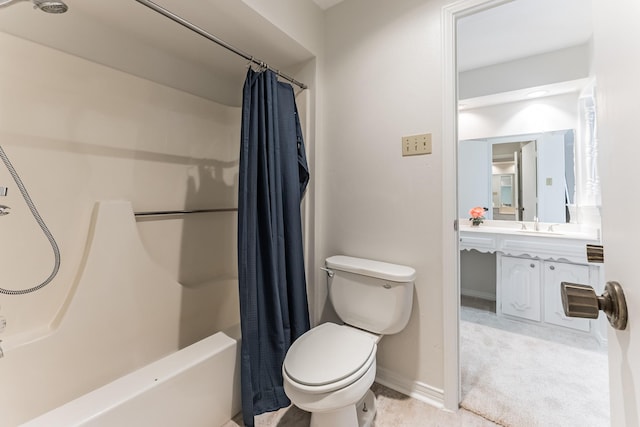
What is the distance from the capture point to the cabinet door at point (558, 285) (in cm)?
218

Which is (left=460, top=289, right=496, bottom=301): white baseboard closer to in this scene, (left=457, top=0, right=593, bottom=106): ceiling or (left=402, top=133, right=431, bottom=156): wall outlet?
(left=457, top=0, right=593, bottom=106): ceiling

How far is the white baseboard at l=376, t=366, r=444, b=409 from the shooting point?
1.45m

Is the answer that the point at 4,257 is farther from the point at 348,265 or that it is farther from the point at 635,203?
the point at 635,203

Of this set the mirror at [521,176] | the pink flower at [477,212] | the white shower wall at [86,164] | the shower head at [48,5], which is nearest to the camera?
the shower head at [48,5]

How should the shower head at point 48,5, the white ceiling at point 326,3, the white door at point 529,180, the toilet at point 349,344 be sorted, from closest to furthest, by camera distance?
→ 1. the shower head at point 48,5
2. the toilet at point 349,344
3. the white ceiling at point 326,3
4. the white door at point 529,180

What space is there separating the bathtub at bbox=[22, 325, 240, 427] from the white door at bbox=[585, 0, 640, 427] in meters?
1.34

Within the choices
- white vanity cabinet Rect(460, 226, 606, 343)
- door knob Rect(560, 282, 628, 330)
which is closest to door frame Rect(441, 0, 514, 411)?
door knob Rect(560, 282, 628, 330)

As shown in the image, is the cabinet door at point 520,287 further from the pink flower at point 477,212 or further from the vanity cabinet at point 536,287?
the pink flower at point 477,212

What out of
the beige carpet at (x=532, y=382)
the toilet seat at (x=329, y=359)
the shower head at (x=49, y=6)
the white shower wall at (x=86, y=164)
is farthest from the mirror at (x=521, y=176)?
the shower head at (x=49, y=6)

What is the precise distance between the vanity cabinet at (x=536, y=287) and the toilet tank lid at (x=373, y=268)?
160 centimetres

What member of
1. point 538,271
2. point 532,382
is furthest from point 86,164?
point 538,271

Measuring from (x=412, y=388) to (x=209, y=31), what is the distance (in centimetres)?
235

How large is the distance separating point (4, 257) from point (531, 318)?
11.7ft

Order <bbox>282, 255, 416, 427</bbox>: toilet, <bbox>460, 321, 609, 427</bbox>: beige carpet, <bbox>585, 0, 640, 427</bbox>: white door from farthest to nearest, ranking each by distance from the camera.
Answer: <bbox>460, 321, 609, 427</bbox>: beige carpet < <bbox>282, 255, 416, 427</bbox>: toilet < <bbox>585, 0, 640, 427</bbox>: white door
